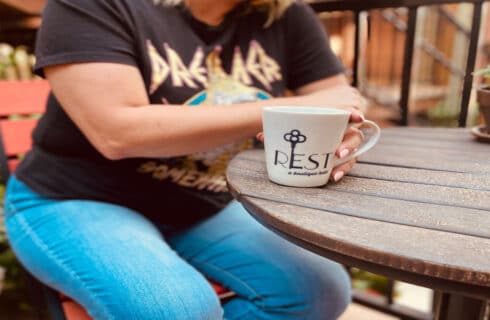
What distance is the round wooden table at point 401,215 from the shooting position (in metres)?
0.40

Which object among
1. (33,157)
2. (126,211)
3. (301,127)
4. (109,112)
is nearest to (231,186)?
(301,127)

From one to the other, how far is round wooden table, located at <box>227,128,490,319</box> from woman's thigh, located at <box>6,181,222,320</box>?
22 cm

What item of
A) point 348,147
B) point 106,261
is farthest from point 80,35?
point 348,147

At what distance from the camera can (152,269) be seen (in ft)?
2.35

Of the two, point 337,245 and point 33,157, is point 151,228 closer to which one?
point 33,157

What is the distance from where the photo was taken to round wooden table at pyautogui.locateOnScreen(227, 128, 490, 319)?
0.40 m

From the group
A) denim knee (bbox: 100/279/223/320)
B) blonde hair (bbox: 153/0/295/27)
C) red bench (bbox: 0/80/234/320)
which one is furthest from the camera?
red bench (bbox: 0/80/234/320)

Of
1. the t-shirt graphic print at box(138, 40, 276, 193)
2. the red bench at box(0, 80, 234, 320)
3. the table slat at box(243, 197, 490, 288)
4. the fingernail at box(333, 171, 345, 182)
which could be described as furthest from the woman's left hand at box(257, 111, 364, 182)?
the red bench at box(0, 80, 234, 320)

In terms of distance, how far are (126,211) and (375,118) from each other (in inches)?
163

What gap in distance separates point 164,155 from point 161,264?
198 millimetres

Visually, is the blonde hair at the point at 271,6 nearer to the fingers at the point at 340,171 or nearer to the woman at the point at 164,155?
the woman at the point at 164,155

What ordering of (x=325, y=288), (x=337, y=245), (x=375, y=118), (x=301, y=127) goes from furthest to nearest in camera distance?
(x=375, y=118) < (x=325, y=288) < (x=301, y=127) < (x=337, y=245)

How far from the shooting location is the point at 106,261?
726 millimetres

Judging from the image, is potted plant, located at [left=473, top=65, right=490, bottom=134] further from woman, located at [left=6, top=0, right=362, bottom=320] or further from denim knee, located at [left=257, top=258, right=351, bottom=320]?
denim knee, located at [left=257, top=258, right=351, bottom=320]
